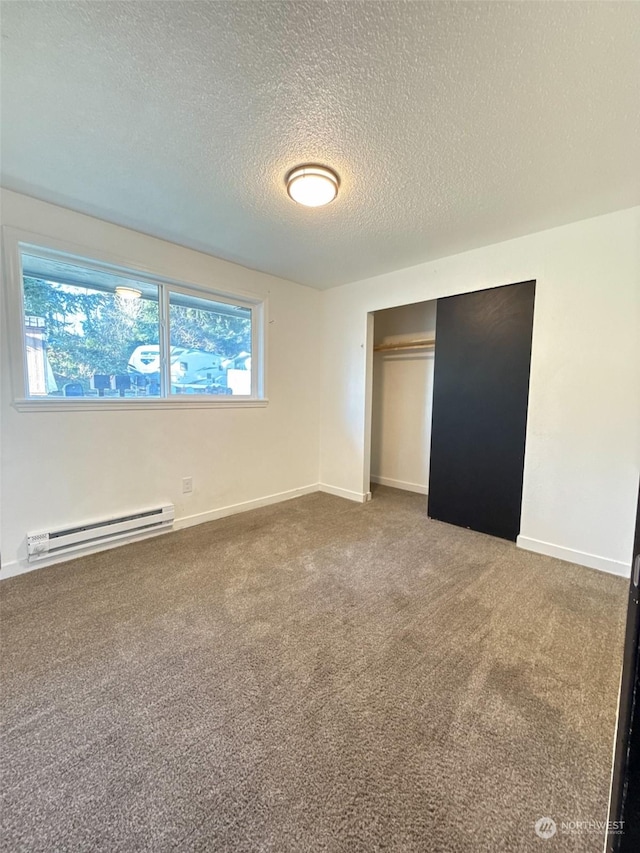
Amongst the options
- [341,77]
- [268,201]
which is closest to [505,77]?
[341,77]

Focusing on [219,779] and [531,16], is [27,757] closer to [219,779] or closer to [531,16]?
[219,779]

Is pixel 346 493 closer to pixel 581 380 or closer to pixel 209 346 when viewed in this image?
pixel 209 346

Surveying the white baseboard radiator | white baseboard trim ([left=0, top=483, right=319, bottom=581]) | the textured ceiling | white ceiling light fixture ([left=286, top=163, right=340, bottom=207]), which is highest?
the textured ceiling

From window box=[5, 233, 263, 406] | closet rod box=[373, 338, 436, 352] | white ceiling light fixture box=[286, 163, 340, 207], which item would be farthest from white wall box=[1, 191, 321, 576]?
white ceiling light fixture box=[286, 163, 340, 207]

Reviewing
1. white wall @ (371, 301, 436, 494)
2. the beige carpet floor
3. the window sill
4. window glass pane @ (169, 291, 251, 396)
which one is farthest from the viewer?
white wall @ (371, 301, 436, 494)

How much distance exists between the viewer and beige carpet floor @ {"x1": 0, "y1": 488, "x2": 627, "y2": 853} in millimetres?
969

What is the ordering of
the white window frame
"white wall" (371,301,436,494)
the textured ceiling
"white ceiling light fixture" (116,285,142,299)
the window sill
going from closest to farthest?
the textured ceiling → the white window frame → the window sill → "white ceiling light fixture" (116,285,142,299) → "white wall" (371,301,436,494)

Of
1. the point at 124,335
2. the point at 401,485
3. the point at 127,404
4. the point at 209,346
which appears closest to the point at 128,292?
the point at 124,335

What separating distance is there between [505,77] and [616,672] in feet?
8.35

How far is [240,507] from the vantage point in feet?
11.5

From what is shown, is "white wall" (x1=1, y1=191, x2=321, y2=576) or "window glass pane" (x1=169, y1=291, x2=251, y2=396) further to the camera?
"window glass pane" (x1=169, y1=291, x2=251, y2=396)

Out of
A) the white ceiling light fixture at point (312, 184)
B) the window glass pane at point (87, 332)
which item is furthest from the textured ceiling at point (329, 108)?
the window glass pane at point (87, 332)

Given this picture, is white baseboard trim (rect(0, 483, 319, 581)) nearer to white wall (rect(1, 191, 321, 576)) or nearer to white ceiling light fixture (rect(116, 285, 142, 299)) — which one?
white wall (rect(1, 191, 321, 576))

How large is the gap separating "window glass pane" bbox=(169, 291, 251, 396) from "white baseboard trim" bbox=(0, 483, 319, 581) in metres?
1.17
